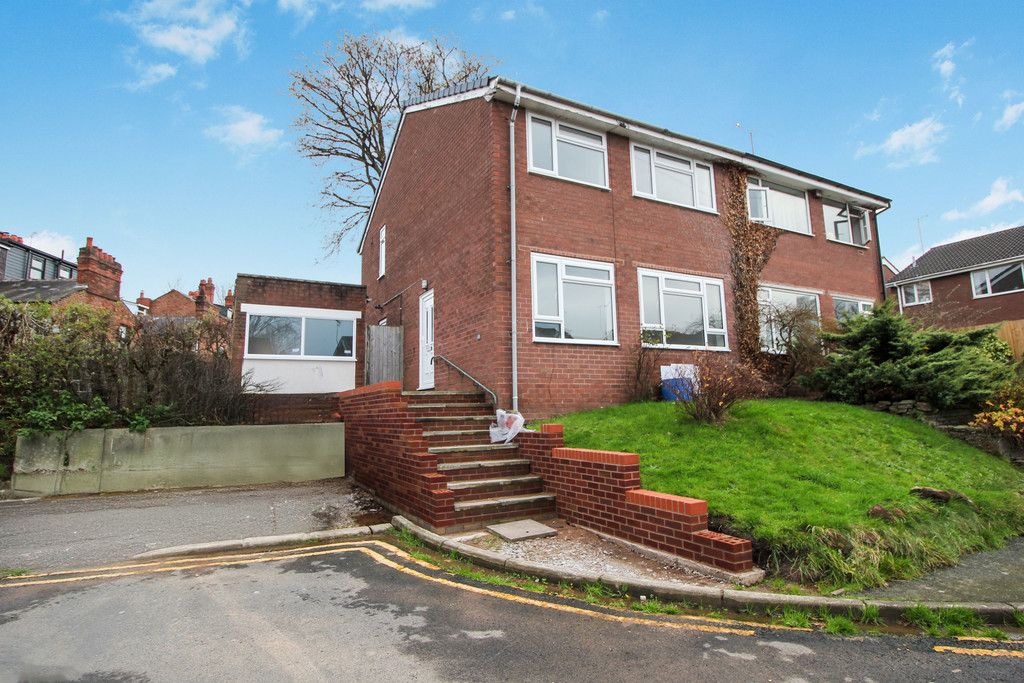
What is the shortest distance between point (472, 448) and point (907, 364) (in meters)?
7.20

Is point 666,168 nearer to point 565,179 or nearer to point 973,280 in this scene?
Result: point 565,179

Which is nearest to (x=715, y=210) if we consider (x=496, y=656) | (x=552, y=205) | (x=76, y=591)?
(x=552, y=205)

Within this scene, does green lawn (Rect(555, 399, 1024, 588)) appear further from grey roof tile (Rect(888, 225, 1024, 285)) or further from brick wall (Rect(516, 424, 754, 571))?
grey roof tile (Rect(888, 225, 1024, 285))

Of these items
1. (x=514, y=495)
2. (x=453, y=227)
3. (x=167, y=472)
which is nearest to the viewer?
(x=514, y=495)

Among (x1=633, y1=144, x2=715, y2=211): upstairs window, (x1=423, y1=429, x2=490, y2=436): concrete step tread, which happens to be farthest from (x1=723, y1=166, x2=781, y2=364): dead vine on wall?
(x1=423, y1=429, x2=490, y2=436): concrete step tread

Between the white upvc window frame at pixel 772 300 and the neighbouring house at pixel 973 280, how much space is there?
11332 millimetres

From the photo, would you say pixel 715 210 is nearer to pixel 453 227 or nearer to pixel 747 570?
pixel 453 227

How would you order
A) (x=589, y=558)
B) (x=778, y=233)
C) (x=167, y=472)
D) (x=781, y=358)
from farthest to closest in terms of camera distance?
(x=778, y=233) → (x=781, y=358) → (x=167, y=472) → (x=589, y=558)

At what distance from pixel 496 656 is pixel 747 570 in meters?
2.31

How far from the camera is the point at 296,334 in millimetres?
15391

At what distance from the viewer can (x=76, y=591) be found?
4734mm

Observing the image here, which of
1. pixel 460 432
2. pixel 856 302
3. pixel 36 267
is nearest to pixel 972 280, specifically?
pixel 856 302

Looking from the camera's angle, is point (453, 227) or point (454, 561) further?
point (453, 227)

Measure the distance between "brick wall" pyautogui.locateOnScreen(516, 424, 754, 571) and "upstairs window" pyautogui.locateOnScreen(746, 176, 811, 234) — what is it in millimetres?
9156
